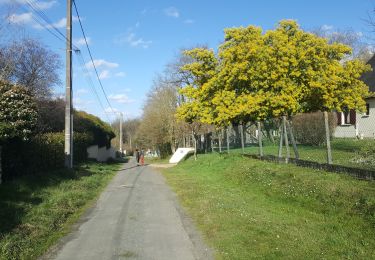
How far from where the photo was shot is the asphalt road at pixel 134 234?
7.24m

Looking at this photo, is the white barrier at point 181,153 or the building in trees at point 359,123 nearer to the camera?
the building in trees at point 359,123

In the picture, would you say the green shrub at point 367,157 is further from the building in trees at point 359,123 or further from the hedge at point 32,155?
the building in trees at point 359,123

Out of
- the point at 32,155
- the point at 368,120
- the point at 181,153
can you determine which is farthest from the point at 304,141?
the point at 181,153

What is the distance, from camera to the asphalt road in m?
7.24

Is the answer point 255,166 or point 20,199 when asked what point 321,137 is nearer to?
point 255,166

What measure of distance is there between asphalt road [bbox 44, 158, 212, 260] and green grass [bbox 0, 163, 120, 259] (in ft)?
1.37

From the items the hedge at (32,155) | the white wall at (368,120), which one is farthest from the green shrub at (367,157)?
the white wall at (368,120)

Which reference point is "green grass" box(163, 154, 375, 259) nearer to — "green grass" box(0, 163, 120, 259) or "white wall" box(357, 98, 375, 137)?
"green grass" box(0, 163, 120, 259)

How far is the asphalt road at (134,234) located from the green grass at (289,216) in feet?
1.38


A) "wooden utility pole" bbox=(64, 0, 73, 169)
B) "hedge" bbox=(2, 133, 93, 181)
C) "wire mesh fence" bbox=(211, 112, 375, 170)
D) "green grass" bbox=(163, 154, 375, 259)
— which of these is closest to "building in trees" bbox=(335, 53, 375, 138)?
"wire mesh fence" bbox=(211, 112, 375, 170)

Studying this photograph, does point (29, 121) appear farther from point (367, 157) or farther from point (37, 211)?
point (367, 157)

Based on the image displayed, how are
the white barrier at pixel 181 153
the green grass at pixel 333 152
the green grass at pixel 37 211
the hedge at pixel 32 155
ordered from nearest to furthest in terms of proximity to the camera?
A: the green grass at pixel 37 211 < the green grass at pixel 333 152 < the hedge at pixel 32 155 < the white barrier at pixel 181 153

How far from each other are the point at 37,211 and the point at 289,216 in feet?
19.3

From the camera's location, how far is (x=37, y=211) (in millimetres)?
10711
